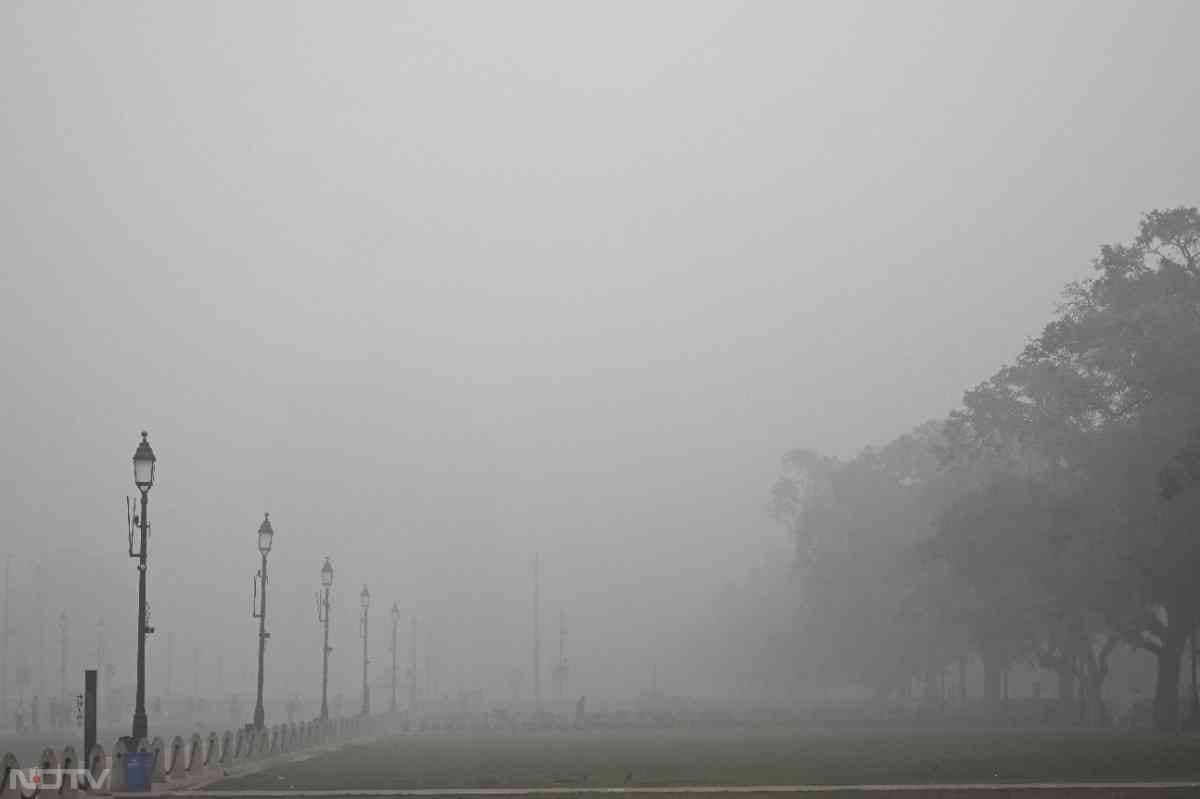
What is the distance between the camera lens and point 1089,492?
5878cm

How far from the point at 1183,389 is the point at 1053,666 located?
27257mm

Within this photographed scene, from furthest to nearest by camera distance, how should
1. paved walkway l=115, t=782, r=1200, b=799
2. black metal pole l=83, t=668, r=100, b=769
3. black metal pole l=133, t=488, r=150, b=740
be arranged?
black metal pole l=133, t=488, r=150, b=740, black metal pole l=83, t=668, r=100, b=769, paved walkway l=115, t=782, r=1200, b=799

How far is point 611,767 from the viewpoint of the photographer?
41.6 meters

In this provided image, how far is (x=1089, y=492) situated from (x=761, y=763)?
2307 centimetres

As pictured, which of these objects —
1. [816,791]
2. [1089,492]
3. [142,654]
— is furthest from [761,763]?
[1089,492]

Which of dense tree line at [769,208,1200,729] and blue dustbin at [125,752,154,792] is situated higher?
dense tree line at [769,208,1200,729]

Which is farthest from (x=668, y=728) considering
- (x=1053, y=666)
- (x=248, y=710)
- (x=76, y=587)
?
(x=76, y=587)

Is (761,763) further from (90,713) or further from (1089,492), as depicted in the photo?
(1089,492)

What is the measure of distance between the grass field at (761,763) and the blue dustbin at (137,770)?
278cm

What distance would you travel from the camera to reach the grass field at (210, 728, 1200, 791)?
113ft

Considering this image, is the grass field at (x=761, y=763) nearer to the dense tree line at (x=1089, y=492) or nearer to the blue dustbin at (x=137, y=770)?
the blue dustbin at (x=137, y=770)

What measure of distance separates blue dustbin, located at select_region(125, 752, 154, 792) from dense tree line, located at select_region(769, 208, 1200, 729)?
3053cm

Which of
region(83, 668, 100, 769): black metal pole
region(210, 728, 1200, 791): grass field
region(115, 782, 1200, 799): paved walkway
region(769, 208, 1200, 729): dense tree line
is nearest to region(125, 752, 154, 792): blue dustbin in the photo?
region(115, 782, 1200, 799): paved walkway

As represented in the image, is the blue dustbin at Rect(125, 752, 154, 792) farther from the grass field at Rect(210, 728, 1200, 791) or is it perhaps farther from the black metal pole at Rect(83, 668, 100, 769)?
the grass field at Rect(210, 728, 1200, 791)
